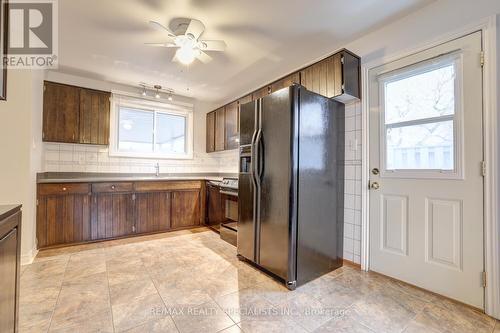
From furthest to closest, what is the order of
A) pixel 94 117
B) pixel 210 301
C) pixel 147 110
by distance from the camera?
1. pixel 147 110
2. pixel 94 117
3. pixel 210 301

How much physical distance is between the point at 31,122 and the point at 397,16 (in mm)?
3893

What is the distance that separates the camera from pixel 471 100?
178 cm

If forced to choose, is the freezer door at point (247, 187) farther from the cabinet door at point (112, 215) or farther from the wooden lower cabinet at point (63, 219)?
the wooden lower cabinet at point (63, 219)

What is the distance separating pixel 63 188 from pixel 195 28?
A: 265 cm

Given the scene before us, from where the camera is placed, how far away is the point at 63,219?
9.86 feet

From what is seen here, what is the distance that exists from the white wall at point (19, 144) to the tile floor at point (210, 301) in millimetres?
712

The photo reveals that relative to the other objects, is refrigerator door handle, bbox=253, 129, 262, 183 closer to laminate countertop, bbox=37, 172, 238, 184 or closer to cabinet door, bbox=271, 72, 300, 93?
cabinet door, bbox=271, 72, 300, 93

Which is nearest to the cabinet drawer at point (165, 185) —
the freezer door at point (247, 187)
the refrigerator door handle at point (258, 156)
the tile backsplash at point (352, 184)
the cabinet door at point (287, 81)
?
the freezer door at point (247, 187)

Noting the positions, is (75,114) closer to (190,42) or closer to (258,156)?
(190,42)

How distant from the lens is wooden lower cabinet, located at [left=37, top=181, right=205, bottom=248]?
2936 mm

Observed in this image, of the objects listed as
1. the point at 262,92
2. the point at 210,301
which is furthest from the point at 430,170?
the point at 262,92

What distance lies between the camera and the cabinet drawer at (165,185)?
3.56m

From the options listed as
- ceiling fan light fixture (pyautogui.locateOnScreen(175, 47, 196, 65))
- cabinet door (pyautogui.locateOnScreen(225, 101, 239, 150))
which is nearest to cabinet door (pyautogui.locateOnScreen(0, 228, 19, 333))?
ceiling fan light fixture (pyautogui.locateOnScreen(175, 47, 196, 65))

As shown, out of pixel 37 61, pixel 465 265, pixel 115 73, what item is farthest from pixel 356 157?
pixel 37 61
